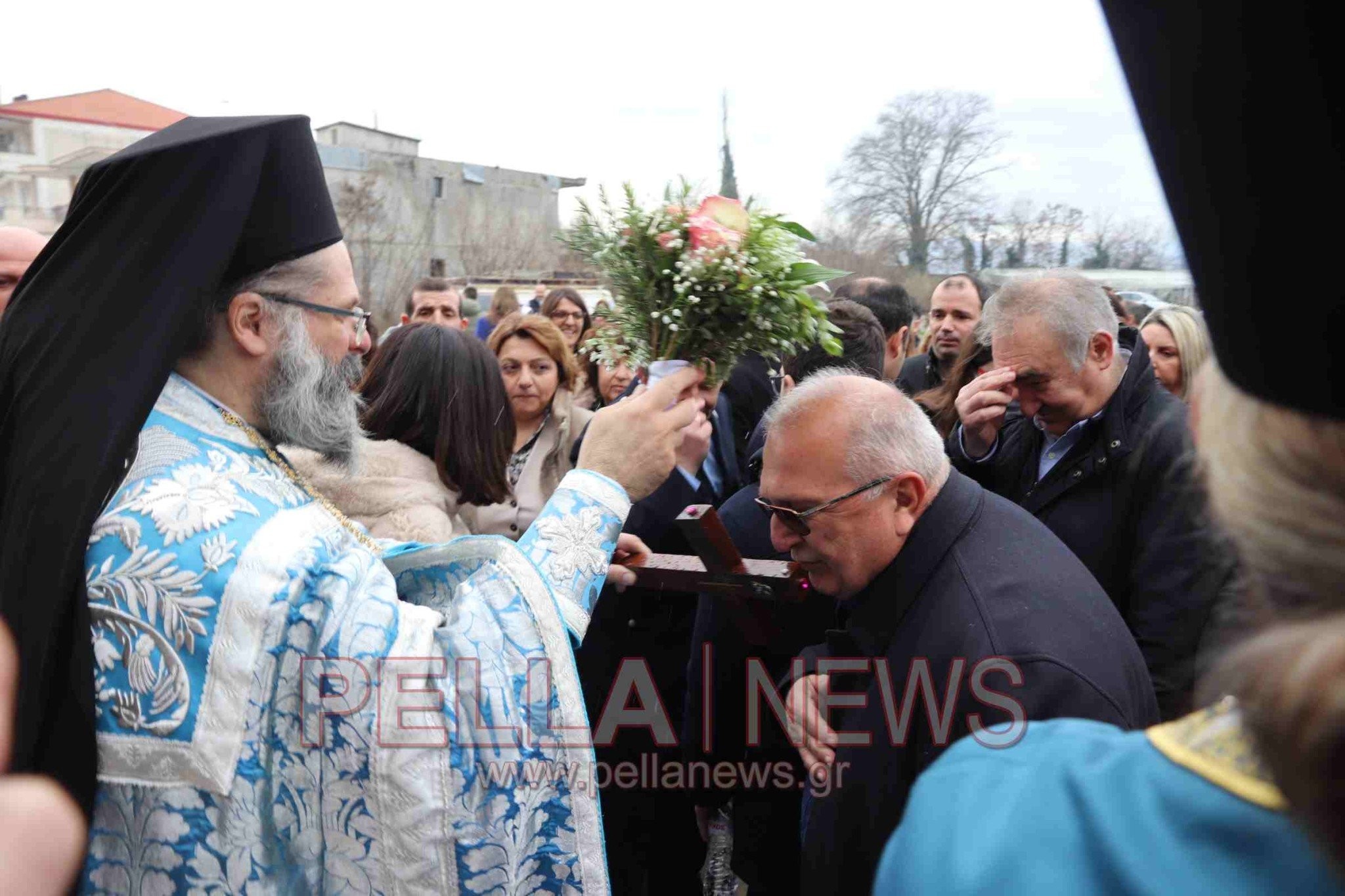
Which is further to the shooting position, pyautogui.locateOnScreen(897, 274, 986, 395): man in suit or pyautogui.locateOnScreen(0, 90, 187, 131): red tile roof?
pyautogui.locateOnScreen(0, 90, 187, 131): red tile roof

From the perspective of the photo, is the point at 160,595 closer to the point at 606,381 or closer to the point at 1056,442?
the point at 1056,442

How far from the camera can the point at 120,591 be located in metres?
1.75

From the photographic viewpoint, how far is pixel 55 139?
122 feet

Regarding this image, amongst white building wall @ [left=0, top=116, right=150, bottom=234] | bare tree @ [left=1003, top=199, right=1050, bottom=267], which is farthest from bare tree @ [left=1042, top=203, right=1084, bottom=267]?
white building wall @ [left=0, top=116, right=150, bottom=234]

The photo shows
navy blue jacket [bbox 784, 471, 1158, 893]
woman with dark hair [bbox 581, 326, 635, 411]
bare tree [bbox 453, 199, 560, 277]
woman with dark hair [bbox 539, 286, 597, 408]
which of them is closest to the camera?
navy blue jacket [bbox 784, 471, 1158, 893]

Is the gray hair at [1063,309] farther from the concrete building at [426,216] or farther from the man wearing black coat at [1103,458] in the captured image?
the concrete building at [426,216]

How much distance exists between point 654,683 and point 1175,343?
336 centimetres

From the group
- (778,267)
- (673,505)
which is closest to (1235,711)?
(778,267)

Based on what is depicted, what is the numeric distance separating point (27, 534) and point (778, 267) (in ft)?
5.79

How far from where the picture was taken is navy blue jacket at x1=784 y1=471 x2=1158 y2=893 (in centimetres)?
206

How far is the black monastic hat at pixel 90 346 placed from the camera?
66.1 inches

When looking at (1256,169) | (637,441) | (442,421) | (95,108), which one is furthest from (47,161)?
(1256,169)

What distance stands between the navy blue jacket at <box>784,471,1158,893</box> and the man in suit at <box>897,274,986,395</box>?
14.1 ft

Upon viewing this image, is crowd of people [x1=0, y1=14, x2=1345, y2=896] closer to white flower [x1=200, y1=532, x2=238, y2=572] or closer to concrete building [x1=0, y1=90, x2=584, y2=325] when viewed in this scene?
white flower [x1=200, y1=532, x2=238, y2=572]
